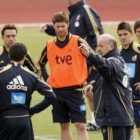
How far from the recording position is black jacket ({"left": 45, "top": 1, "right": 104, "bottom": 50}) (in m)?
13.3

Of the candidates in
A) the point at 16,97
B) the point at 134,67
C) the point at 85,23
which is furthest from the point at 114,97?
the point at 85,23

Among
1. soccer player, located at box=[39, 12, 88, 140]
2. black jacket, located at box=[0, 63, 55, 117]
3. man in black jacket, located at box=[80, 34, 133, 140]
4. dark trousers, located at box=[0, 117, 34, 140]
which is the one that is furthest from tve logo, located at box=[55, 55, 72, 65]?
dark trousers, located at box=[0, 117, 34, 140]

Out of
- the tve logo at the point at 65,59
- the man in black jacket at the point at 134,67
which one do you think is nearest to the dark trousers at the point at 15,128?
the tve logo at the point at 65,59

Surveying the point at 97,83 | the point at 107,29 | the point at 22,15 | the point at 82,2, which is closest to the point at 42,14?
the point at 22,15

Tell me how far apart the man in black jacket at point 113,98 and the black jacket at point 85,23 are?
3904 mm

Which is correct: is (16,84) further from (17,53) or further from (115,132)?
(115,132)

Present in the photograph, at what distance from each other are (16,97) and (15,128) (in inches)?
15.7

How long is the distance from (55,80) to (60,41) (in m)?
0.63

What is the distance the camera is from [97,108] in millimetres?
9461

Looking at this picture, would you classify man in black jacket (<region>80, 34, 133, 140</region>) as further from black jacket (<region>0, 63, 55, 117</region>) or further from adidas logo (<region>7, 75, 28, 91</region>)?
adidas logo (<region>7, 75, 28, 91</region>)

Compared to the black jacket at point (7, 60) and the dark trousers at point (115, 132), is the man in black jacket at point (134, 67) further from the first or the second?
the dark trousers at point (115, 132)

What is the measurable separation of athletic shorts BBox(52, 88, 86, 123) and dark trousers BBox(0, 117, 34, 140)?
2.10 m

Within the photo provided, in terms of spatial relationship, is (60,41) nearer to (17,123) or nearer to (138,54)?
(138,54)

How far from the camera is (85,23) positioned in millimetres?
13406
